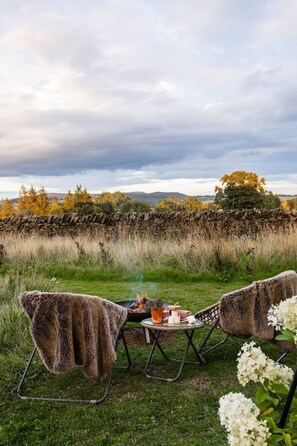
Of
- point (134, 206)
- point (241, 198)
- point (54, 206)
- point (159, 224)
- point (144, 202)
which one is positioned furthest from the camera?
point (54, 206)

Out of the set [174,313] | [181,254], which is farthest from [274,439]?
[181,254]

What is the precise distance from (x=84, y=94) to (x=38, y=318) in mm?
10057

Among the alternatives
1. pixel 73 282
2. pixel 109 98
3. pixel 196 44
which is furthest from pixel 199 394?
pixel 109 98

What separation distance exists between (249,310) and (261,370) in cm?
289

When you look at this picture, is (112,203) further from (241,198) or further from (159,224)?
(159,224)

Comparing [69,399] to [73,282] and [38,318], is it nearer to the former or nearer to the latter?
[38,318]

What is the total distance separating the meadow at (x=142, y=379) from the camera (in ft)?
11.3

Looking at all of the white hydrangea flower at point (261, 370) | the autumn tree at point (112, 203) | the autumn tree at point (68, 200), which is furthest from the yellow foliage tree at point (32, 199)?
the white hydrangea flower at point (261, 370)

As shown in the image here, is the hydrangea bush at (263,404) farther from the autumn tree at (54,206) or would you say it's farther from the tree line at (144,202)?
the autumn tree at (54,206)

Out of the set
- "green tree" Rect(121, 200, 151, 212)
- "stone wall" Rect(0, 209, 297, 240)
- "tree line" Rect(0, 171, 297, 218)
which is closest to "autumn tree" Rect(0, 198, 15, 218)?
"tree line" Rect(0, 171, 297, 218)

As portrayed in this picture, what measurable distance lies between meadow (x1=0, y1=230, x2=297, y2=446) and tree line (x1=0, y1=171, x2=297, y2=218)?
735 inches

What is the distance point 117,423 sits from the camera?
3.58 m

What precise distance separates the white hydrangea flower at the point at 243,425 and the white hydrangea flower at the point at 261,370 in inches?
9.8

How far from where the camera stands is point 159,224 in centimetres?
1548
